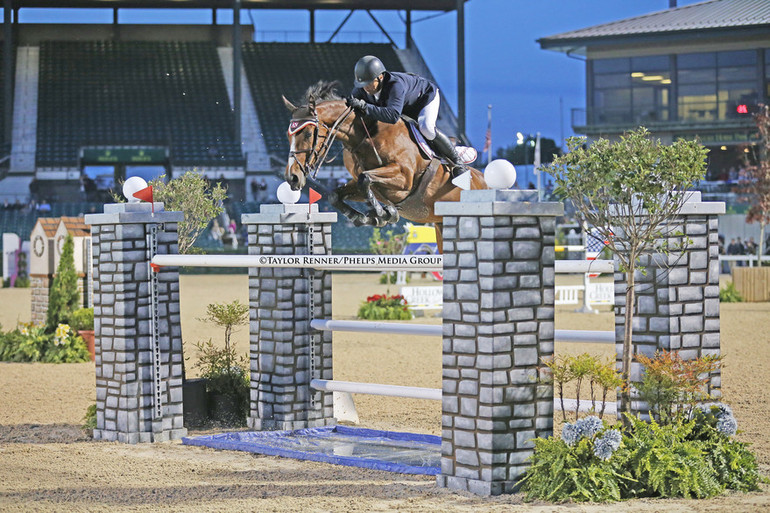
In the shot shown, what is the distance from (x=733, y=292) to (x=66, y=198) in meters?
21.8

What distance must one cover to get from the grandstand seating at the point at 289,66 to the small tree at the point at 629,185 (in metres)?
30.3

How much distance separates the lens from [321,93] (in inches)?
219

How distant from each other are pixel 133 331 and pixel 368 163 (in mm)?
2754

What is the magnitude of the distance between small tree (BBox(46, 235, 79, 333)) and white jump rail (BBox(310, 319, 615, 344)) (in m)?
5.58

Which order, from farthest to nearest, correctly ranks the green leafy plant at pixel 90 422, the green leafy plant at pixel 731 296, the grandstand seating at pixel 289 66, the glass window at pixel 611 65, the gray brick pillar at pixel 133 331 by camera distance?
the glass window at pixel 611 65 → the grandstand seating at pixel 289 66 → the green leafy plant at pixel 731 296 → the green leafy plant at pixel 90 422 → the gray brick pillar at pixel 133 331

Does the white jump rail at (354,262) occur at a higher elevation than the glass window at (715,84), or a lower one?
lower

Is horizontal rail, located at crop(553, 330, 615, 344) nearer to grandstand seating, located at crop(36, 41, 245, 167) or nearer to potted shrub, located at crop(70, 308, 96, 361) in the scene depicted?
potted shrub, located at crop(70, 308, 96, 361)

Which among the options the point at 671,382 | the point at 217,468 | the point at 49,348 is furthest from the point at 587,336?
the point at 49,348

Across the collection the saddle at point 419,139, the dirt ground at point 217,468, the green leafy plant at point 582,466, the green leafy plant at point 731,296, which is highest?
the saddle at point 419,139

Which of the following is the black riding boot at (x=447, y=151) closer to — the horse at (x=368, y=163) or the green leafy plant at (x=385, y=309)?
the horse at (x=368, y=163)

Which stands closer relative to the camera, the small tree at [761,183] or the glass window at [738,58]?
the small tree at [761,183]

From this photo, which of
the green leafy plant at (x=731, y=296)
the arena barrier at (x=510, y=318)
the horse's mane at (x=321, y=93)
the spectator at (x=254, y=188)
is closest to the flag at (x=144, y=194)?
the arena barrier at (x=510, y=318)

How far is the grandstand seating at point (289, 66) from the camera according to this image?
36.2 m

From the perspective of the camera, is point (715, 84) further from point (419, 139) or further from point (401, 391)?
point (419, 139)
